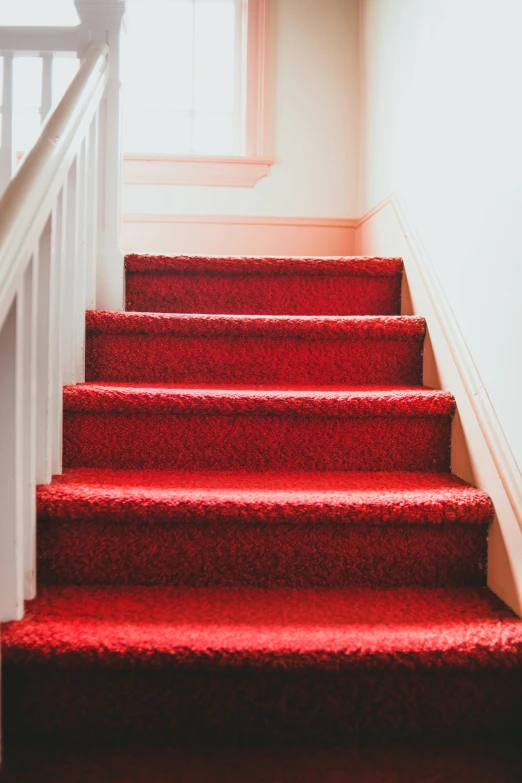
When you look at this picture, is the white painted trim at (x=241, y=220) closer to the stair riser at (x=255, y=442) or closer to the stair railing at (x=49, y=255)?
the stair railing at (x=49, y=255)

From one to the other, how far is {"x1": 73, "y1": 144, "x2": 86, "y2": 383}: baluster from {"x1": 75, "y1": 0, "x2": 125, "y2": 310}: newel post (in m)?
0.20

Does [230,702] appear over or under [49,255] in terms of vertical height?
under

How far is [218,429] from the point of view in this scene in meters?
1.28

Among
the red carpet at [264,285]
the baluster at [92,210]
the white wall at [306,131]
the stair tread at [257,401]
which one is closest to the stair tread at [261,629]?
the stair tread at [257,401]

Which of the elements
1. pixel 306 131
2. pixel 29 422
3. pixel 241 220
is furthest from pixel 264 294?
pixel 306 131

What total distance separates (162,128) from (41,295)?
7.32 feet

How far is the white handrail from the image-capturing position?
2.83 feet

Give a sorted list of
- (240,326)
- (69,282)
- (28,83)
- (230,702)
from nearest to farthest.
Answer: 1. (230,702)
2. (69,282)
3. (240,326)
4. (28,83)

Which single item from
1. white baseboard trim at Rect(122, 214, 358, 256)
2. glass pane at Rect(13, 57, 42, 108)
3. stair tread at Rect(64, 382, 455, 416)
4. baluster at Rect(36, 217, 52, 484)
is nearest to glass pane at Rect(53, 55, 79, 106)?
glass pane at Rect(13, 57, 42, 108)

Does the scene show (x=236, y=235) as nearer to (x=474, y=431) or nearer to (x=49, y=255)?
(x=49, y=255)

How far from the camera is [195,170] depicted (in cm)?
263

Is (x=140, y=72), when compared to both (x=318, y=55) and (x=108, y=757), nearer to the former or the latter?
(x=318, y=55)

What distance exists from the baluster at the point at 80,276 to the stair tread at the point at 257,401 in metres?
0.12

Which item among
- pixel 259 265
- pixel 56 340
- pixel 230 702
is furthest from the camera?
pixel 259 265
